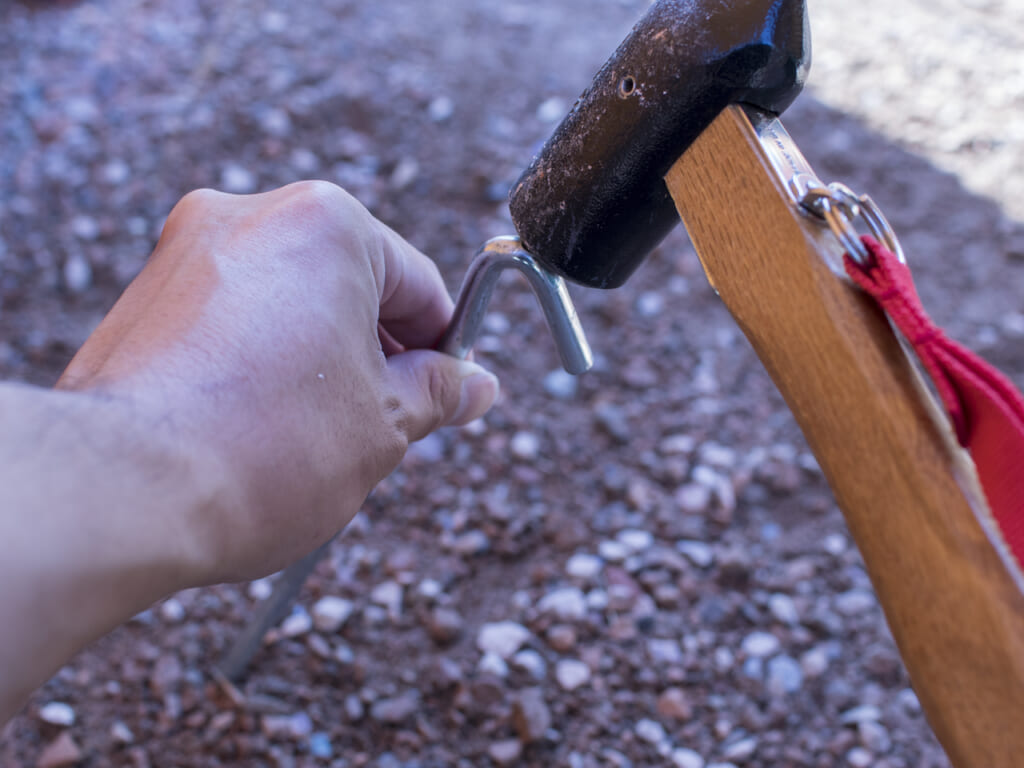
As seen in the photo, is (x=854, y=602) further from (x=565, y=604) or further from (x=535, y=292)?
(x=535, y=292)

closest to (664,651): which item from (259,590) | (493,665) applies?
(493,665)

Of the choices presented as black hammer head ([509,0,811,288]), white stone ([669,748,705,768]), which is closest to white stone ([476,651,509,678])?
white stone ([669,748,705,768])

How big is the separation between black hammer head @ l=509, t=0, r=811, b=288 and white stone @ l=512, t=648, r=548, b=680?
21.3 inches

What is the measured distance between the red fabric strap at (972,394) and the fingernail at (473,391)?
14.7 inches

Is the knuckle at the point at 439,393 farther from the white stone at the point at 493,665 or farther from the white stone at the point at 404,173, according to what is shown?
the white stone at the point at 404,173

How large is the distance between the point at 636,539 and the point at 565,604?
15 centimetres

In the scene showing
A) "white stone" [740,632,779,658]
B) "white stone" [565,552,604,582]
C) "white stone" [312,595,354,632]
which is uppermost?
"white stone" [740,632,779,658]

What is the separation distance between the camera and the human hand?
0.60 m

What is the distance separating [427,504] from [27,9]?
174 centimetres

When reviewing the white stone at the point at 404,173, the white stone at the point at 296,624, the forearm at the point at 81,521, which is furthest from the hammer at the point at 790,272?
the white stone at the point at 404,173

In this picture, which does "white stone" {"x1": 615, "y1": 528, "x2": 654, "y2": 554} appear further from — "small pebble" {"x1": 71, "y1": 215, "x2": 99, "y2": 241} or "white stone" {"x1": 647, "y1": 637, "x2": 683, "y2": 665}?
"small pebble" {"x1": 71, "y1": 215, "x2": 99, "y2": 241}

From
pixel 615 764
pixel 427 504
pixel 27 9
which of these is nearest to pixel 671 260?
pixel 427 504

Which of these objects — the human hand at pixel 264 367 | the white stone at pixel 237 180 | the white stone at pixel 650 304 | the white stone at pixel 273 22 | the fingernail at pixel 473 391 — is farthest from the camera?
the white stone at pixel 273 22

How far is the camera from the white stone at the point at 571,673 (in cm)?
109
